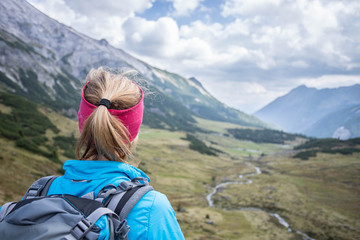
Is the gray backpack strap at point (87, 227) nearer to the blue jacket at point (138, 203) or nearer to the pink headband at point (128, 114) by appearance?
the blue jacket at point (138, 203)

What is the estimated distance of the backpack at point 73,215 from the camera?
2393mm

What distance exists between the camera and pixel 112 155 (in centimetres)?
338

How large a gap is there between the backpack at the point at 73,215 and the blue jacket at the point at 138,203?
93mm

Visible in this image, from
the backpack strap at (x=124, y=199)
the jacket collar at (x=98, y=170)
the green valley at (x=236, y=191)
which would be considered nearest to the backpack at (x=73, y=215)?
the backpack strap at (x=124, y=199)

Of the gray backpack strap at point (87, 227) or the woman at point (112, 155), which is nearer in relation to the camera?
the gray backpack strap at point (87, 227)

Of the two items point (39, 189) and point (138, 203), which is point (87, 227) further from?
point (39, 189)

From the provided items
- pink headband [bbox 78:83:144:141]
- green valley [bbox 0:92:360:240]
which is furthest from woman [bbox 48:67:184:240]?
green valley [bbox 0:92:360:240]

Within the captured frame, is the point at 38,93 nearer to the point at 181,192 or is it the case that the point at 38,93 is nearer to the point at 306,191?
the point at 181,192

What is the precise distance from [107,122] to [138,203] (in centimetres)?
125

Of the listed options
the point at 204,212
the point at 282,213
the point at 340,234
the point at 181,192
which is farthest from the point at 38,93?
the point at 340,234

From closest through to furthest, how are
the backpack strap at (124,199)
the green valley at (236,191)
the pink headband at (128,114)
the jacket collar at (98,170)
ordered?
the backpack strap at (124,199) → the jacket collar at (98,170) → the pink headband at (128,114) → the green valley at (236,191)

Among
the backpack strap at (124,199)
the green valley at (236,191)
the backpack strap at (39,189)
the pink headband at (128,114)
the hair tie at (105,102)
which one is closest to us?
the backpack strap at (124,199)

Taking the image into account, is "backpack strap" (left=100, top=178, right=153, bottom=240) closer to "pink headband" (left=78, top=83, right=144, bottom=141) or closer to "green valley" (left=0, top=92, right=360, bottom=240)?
"pink headband" (left=78, top=83, right=144, bottom=141)

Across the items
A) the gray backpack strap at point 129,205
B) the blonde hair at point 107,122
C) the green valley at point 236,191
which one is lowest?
the green valley at point 236,191
